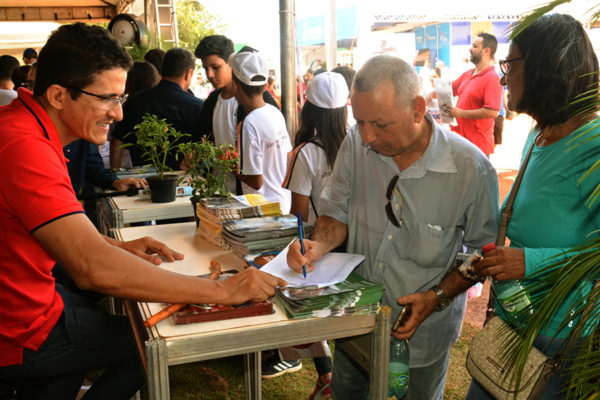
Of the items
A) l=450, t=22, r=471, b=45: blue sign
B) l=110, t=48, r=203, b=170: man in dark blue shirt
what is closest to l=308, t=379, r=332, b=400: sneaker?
l=110, t=48, r=203, b=170: man in dark blue shirt

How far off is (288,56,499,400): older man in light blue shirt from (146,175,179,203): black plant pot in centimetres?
138

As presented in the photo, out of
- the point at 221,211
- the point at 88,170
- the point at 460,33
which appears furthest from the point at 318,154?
the point at 460,33

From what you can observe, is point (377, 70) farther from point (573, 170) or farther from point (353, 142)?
point (573, 170)

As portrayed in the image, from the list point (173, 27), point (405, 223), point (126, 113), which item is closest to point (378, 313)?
point (405, 223)

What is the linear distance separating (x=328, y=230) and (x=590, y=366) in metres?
1.22

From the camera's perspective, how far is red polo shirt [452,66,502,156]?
17.2 ft

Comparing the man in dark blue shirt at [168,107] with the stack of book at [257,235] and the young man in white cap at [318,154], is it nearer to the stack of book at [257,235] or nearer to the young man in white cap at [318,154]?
the young man in white cap at [318,154]

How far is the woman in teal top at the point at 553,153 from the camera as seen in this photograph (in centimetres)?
158

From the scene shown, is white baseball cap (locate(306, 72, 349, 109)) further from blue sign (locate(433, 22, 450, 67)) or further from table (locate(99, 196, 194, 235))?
blue sign (locate(433, 22, 450, 67))

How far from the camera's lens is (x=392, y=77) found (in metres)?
1.75

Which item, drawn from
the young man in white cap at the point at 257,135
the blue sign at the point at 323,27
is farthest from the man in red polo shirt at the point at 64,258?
the blue sign at the point at 323,27

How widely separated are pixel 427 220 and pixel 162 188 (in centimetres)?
180

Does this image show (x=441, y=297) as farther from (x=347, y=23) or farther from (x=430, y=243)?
(x=347, y=23)

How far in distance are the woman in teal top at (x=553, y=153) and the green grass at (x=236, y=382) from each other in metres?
1.66
